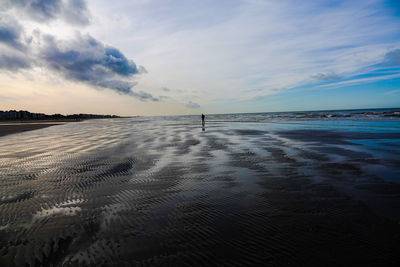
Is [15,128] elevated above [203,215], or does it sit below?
above

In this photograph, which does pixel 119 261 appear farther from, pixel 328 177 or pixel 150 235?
pixel 328 177

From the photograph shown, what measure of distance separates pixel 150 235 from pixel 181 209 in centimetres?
112

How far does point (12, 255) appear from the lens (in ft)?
10.4

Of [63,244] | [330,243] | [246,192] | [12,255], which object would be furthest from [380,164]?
[12,255]

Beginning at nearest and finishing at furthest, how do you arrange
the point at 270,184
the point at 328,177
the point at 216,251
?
the point at 216,251 → the point at 270,184 → the point at 328,177

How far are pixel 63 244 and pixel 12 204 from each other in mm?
2788

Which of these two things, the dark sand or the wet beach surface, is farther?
the dark sand

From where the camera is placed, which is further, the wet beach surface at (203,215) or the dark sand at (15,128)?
the dark sand at (15,128)

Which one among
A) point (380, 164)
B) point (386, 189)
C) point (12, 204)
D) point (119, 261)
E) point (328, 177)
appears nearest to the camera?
point (119, 261)

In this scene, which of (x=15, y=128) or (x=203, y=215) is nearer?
(x=203, y=215)

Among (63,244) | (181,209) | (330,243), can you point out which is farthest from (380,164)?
(63,244)

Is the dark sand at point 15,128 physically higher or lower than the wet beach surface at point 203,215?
higher

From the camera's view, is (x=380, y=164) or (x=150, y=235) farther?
(x=380, y=164)

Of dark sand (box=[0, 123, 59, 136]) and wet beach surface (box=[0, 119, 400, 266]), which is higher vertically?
dark sand (box=[0, 123, 59, 136])
